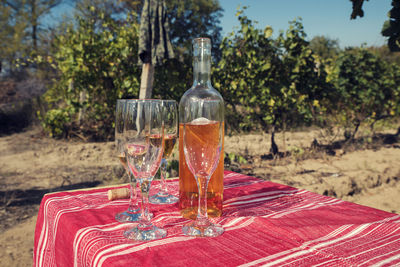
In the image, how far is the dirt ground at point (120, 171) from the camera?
12.0 feet

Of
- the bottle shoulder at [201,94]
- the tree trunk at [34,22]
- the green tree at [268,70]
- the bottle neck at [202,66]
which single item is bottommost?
the bottle shoulder at [201,94]

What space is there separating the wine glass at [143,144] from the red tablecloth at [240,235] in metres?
0.05

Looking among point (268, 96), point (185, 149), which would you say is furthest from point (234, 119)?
point (185, 149)

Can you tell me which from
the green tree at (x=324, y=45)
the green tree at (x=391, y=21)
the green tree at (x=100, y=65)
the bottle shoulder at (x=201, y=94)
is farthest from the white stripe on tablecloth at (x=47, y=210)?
the green tree at (x=324, y=45)

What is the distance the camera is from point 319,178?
15.4ft

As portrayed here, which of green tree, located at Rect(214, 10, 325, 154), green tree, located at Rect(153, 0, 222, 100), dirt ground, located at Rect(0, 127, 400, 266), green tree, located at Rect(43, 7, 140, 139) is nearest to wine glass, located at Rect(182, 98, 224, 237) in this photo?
dirt ground, located at Rect(0, 127, 400, 266)

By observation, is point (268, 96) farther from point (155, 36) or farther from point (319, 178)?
point (155, 36)

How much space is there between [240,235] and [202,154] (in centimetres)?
27

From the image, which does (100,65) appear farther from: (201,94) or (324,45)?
(324,45)

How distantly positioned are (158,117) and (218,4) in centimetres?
2443

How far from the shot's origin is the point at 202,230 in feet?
2.97

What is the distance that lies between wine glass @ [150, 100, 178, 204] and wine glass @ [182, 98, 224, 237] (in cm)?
7

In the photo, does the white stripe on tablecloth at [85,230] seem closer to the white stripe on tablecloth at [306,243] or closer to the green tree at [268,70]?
the white stripe on tablecloth at [306,243]

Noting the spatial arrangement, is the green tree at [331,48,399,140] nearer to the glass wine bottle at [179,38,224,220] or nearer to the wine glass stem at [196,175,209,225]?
the glass wine bottle at [179,38,224,220]
